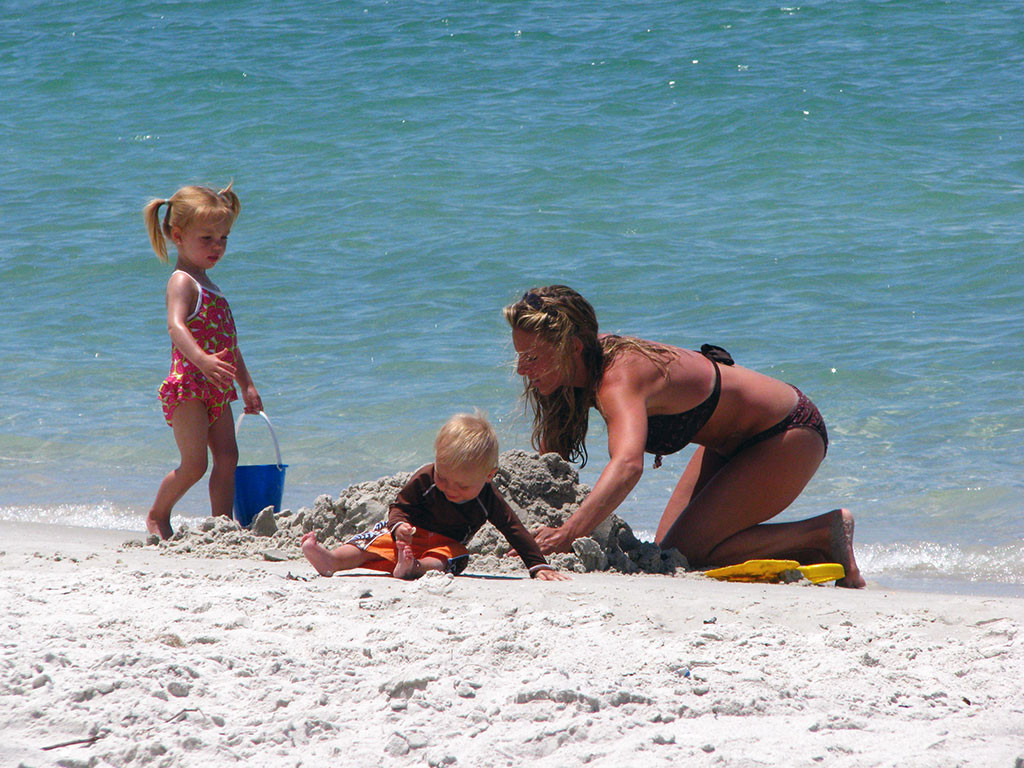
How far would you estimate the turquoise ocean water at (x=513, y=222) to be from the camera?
19.7 feet

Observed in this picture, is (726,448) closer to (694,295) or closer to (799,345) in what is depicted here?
(799,345)

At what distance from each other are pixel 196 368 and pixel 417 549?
126cm

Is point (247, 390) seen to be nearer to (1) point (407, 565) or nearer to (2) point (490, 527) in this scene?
(2) point (490, 527)

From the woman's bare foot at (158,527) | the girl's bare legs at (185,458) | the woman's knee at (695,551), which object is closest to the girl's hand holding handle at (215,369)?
the girl's bare legs at (185,458)

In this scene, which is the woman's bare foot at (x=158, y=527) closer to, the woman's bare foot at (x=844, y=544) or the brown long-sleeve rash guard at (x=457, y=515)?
the brown long-sleeve rash guard at (x=457, y=515)

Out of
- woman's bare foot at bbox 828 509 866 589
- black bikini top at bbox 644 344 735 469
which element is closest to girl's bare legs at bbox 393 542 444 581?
black bikini top at bbox 644 344 735 469

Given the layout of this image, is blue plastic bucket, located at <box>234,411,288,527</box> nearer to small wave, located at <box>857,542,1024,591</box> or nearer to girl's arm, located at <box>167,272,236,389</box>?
girl's arm, located at <box>167,272,236,389</box>

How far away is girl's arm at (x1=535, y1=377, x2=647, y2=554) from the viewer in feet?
11.4

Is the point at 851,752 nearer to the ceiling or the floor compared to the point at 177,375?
nearer to the floor

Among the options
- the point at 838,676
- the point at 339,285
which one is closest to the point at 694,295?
the point at 339,285

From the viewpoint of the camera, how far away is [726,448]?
14.2 feet

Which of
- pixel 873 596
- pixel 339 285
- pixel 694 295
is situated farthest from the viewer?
pixel 339 285

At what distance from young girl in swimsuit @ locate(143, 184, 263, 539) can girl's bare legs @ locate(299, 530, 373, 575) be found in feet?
3.35

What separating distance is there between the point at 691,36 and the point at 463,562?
12.3 m
